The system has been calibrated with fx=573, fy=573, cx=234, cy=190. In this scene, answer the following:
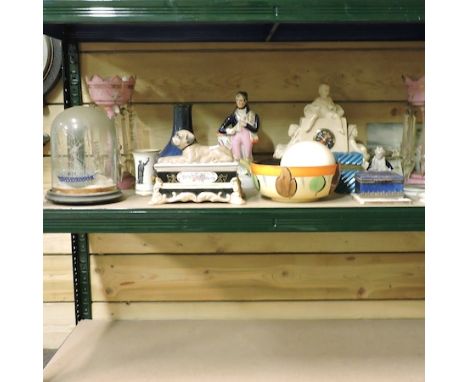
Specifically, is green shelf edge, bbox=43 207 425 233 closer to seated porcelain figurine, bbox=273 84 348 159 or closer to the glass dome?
the glass dome

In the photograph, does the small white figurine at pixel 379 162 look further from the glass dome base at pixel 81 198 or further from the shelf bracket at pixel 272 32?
the glass dome base at pixel 81 198

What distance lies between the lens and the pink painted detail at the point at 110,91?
1.33m

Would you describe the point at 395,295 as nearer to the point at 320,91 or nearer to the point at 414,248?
the point at 414,248

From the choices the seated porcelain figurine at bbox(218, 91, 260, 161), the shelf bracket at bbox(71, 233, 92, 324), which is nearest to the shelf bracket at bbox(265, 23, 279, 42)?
the seated porcelain figurine at bbox(218, 91, 260, 161)

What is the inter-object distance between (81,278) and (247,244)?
0.46 m

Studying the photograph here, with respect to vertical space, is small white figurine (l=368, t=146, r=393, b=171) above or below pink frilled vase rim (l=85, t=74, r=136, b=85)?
below

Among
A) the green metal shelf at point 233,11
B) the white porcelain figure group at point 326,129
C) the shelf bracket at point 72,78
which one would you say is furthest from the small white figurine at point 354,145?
the shelf bracket at point 72,78

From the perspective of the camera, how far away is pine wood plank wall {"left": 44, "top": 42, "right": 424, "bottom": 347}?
1473mm

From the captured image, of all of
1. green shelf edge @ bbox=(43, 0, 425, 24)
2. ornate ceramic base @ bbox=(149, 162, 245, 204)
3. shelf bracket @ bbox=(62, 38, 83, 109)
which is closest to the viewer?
green shelf edge @ bbox=(43, 0, 425, 24)

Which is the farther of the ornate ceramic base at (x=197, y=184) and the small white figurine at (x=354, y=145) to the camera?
the small white figurine at (x=354, y=145)

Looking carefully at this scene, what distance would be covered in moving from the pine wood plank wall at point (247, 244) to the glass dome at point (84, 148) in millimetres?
209

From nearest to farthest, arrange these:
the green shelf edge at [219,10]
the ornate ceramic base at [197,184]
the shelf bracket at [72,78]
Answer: the green shelf edge at [219,10]
the ornate ceramic base at [197,184]
the shelf bracket at [72,78]

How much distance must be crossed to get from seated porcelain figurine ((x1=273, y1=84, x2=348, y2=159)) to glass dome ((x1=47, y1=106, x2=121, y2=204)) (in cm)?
38

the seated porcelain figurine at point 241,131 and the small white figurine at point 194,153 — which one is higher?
the seated porcelain figurine at point 241,131
